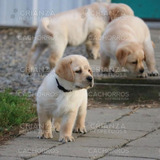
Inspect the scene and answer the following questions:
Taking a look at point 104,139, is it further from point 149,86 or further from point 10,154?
point 149,86

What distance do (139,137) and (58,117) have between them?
2.45 feet

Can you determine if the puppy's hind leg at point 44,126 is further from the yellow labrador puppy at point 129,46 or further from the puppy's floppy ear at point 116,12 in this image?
the puppy's floppy ear at point 116,12

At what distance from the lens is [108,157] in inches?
173

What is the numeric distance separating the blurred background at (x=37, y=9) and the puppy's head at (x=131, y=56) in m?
6.30

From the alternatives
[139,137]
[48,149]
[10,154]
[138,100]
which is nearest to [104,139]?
[139,137]

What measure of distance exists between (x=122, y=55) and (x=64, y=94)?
2004 millimetres

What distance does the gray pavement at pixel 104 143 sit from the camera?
4.46 m

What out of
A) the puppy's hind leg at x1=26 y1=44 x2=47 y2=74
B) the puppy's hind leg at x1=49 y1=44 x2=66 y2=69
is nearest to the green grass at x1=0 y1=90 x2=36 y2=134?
the puppy's hind leg at x1=49 y1=44 x2=66 y2=69

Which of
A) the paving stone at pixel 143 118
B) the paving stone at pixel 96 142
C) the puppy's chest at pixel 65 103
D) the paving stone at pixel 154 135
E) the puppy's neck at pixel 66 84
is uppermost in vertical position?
the puppy's neck at pixel 66 84

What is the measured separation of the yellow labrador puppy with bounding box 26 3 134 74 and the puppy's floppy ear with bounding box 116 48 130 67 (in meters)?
1.56

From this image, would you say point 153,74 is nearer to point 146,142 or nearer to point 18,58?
point 146,142

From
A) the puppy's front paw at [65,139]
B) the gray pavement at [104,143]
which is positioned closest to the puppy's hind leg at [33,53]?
the gray pavement at [104,143]

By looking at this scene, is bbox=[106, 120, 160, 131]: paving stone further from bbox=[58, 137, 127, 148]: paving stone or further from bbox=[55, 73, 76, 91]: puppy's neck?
bbox=[55, 73, 76, 91]: puppy's neck

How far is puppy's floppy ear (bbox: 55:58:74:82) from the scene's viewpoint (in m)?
4.91
